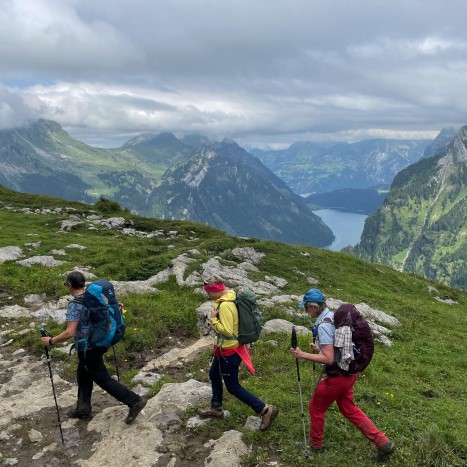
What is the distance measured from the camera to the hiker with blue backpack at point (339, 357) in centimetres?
849

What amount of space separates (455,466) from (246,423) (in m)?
4.89

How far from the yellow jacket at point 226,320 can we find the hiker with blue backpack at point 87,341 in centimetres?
263

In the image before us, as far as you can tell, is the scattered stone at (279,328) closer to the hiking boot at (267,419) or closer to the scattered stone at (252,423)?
the scattered stone at (252,423)

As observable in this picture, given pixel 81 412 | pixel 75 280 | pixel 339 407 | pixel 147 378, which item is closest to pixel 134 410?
pixel 81 412

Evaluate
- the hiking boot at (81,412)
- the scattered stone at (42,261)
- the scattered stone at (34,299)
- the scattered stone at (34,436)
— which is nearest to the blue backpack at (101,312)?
the hiking boot at (81,412)

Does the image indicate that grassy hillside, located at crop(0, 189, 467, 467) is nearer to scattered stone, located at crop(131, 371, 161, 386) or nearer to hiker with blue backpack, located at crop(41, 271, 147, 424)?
scattered stone, located at crop(131, 371, 161, 386)

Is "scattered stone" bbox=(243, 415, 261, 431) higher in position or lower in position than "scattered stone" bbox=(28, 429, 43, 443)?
higher

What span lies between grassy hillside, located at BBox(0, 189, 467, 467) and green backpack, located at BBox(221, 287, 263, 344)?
2.51 m

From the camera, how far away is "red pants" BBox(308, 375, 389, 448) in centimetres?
884

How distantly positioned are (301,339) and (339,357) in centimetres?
834

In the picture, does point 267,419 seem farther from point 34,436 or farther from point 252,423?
point 34,436

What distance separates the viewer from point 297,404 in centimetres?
1144

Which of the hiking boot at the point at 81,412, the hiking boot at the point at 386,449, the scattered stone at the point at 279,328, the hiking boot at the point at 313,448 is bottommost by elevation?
the scattered stone at the point at 279,328

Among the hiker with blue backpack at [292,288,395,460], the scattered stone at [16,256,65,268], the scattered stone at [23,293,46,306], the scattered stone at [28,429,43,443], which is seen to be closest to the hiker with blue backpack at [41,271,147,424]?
the scattered stone at [28,429,43,443]
